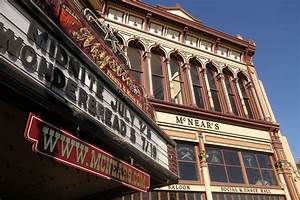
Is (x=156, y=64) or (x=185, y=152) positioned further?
(x=156, y=64)

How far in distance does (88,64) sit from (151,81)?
31.0 feet

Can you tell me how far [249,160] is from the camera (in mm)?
15414

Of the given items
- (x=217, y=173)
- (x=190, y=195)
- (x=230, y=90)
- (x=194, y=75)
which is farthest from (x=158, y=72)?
(x=190, y=195)

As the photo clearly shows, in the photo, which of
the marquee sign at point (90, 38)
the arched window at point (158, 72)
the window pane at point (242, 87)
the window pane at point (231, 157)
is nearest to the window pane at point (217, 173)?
the window pane at point (231, 157)

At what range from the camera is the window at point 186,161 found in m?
12.9

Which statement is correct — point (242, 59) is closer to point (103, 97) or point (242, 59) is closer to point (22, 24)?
point (103, 97)

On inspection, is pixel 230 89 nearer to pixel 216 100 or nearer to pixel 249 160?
pixel 216 100

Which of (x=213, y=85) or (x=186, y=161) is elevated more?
(x=213, y=85)

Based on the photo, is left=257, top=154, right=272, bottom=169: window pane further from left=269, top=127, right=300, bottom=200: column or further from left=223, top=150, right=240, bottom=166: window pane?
left=223, top=150, right=240, bottom=166: window pane

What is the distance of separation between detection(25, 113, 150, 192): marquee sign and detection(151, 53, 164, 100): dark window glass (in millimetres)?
9513

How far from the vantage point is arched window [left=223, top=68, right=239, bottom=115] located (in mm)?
17859

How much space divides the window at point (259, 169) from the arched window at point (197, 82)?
3731mm

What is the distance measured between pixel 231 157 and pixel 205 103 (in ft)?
11.0

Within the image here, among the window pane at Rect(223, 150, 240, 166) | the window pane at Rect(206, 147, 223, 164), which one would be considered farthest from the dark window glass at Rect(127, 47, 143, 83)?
the window pane at Rect(223, 150, 240, 166)
